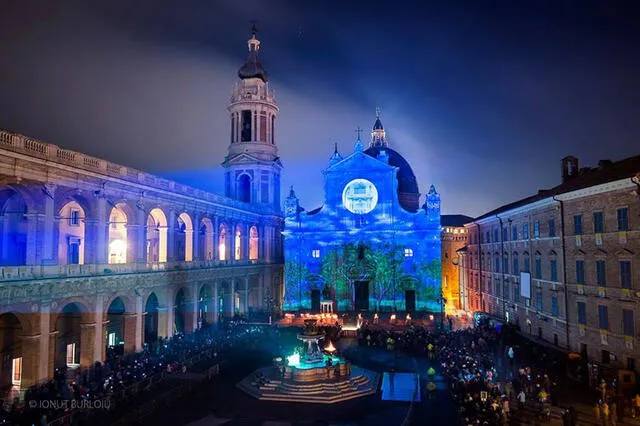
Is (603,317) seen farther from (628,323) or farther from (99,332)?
(99,332)

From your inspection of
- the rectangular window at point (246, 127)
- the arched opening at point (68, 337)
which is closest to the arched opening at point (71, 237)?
the arched opening at point (68, 337)

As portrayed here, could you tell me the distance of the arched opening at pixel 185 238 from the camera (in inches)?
1671

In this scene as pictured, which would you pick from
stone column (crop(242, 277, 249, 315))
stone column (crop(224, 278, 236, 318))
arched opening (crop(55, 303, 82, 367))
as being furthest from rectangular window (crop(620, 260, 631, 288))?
stone column (crop(242, 277, 249, 315))

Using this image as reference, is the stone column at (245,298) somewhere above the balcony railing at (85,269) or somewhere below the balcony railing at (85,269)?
below

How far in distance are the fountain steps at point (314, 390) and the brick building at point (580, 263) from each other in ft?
42.8

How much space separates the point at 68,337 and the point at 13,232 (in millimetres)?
8424

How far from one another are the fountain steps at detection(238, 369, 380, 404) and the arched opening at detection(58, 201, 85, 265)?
16609 mm

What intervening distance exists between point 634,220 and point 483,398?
12249 millimetres

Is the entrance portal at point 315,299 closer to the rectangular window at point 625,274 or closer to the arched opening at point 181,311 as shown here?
the arched opening at point 181,311

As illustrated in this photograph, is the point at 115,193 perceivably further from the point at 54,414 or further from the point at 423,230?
the point at 423,230

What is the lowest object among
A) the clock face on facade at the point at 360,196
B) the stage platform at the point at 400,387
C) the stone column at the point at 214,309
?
the stage platform at the point at 400,387

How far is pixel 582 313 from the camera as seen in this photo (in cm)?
2952

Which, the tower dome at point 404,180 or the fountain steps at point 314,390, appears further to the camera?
the tower dome at point 404,180

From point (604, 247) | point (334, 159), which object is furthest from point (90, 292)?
point (334, 159)
